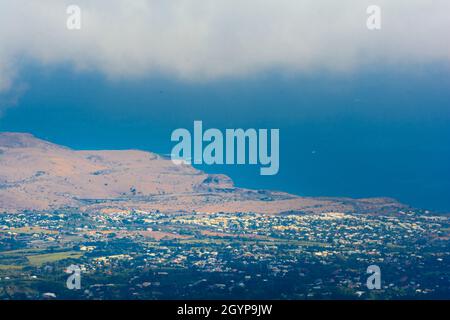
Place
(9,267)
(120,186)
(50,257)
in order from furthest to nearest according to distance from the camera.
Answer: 1. (120,186)
2. (50,257)
3. (9,267)

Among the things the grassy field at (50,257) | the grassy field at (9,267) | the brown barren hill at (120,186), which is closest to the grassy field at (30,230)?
the brown barren hill at (120,186)

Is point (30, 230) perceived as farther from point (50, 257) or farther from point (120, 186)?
point (120, 186)

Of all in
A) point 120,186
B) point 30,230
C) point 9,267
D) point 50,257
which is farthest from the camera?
point 120,186

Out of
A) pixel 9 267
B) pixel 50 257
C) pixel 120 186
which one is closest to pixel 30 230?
pixel 50 257

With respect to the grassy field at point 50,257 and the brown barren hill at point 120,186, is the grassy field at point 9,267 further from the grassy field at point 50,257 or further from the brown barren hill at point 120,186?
the brown barren hill at point 120,186

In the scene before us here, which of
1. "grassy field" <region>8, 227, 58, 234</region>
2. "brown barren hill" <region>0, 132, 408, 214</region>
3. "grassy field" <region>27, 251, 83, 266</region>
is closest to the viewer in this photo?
"grassy field" <region>27, 251, 83, 266</region>

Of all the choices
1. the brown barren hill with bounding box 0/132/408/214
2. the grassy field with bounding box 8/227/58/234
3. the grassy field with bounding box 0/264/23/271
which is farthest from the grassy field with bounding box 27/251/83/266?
the brown barren hill with bounding box 0/132/408/214

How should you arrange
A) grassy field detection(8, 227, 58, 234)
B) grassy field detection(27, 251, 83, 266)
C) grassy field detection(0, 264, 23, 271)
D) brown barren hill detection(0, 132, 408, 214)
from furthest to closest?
brown barren hill detection(0, 132, 408, 214), grassy field detection(8, 227, 58, 234), grassy field detection(27, 251, 83, 266), grassy field detection(0, 264, 23, 271)

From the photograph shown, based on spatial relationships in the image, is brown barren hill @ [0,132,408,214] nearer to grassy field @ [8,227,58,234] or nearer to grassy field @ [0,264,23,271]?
grassy field @ [8,227,58,234]

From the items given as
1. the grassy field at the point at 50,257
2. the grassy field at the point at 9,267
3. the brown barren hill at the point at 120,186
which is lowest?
the grassy field at the point at 9,267

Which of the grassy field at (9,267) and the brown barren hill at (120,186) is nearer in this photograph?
the grassy field at (9,267)

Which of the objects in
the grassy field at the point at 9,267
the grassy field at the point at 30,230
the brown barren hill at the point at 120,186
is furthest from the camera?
the brown barren hill at the point at 120,186

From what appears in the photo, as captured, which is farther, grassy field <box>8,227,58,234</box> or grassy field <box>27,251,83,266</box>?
grassy field <box>8,227,58,234</box>
